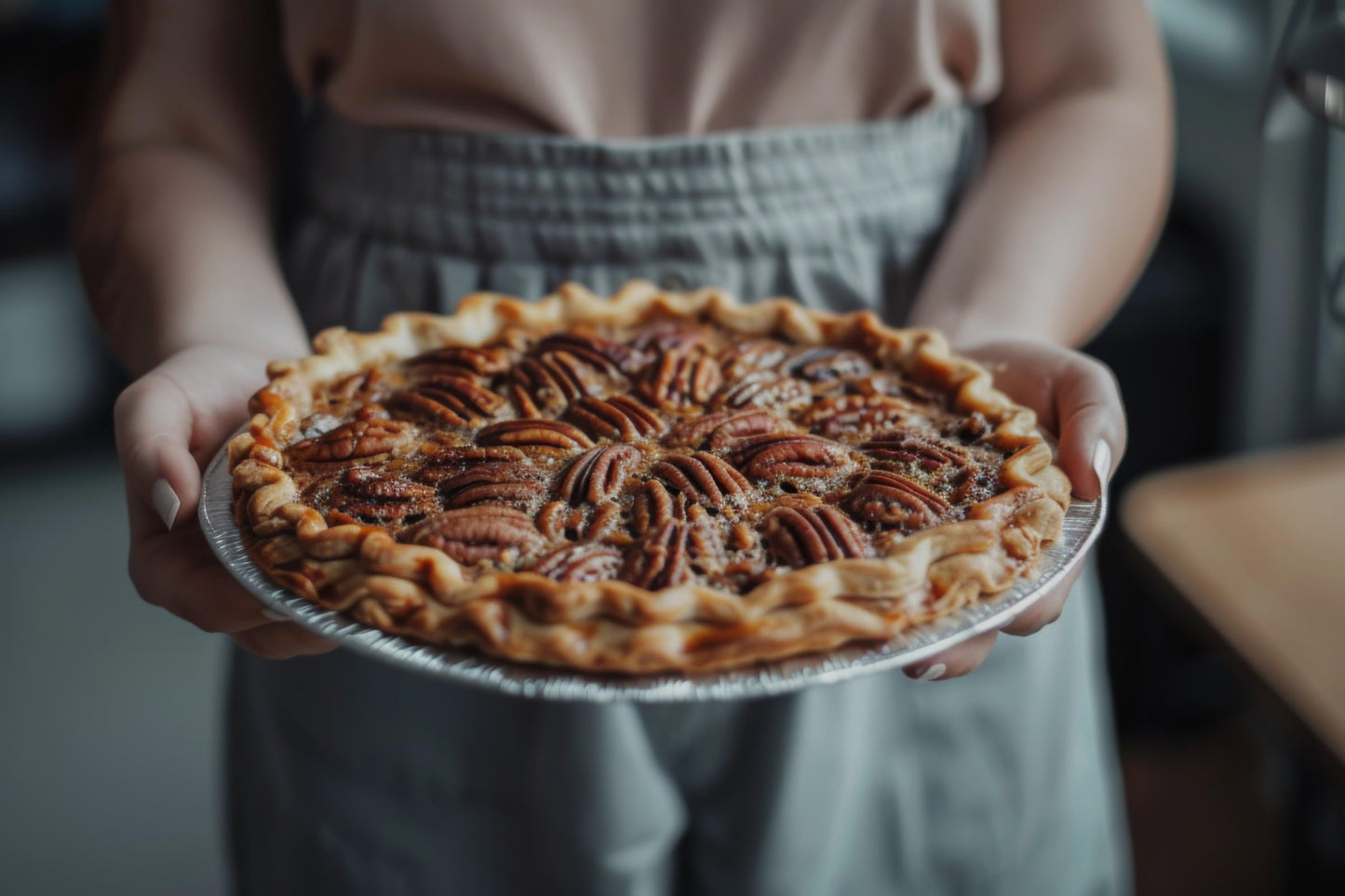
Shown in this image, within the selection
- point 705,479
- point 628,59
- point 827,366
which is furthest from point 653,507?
point 628,59

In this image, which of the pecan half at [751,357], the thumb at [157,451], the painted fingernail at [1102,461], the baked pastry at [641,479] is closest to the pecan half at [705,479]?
the baked pastry at [641,479]

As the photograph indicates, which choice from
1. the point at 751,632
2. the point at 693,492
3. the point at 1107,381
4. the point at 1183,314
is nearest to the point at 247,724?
the point at 693,492

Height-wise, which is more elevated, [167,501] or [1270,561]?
[167,501]

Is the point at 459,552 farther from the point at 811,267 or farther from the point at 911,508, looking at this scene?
the point at 811,267

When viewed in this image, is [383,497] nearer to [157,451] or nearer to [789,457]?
[157,451]

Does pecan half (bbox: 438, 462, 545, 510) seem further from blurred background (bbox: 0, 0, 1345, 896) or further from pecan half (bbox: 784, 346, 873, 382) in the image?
blurred background (bbox: 0, 0, 1345, 896)

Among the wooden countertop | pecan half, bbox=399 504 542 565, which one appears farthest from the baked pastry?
the wooden countertop

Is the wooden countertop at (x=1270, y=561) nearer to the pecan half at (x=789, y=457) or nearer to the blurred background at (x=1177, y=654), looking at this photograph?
the blurred background at (x=1177, y=654)
